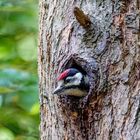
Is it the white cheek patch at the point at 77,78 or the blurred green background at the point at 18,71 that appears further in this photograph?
the blurred green background at the point at 18,71

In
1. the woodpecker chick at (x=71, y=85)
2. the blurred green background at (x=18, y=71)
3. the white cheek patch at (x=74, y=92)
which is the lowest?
the blurred green background at (x=18, y=71)

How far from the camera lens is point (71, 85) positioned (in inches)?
89.4

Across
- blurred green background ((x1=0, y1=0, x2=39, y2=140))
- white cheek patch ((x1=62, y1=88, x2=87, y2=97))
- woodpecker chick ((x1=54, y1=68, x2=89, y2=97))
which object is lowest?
blurred green background ((x1=0, y1=0, x2=39, y2=140))

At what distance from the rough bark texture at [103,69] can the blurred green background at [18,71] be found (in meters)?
0.91

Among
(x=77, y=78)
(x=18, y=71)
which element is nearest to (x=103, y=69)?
(x=77, y=78)

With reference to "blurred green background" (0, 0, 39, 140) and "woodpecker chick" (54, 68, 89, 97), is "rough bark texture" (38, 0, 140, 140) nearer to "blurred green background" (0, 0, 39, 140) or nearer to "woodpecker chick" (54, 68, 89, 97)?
"woodpecker chick" (54, 68, 89, 97)

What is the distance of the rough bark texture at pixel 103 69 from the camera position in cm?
225

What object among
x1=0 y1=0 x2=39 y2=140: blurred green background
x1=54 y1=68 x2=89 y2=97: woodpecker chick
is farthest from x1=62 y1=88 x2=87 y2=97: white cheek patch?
x1=0 y1=0 x2=39 y2=140: blurred green background

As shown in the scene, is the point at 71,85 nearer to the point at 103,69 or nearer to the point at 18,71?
the point at 103,69

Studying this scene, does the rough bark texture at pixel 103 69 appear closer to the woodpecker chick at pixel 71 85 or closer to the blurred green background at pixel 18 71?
the woodpecker chick at pixel 71 85

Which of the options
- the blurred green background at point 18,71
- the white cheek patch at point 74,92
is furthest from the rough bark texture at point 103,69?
the blurred green background at point 18,71

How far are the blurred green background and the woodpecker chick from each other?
992mm

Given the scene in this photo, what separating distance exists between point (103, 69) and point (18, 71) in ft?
3.66

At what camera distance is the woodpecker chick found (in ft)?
7.42
